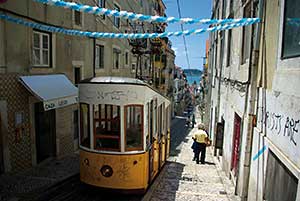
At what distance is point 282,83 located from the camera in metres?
4.33

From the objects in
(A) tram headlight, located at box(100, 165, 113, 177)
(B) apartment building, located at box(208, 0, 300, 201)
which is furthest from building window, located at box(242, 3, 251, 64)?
(A) tram headlight, located at box(100, 165, 113, 177)

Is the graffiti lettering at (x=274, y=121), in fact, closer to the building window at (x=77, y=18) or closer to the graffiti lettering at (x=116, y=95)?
the graffiti lettering at (x=116, y=95)

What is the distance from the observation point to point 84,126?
6672 millimetres

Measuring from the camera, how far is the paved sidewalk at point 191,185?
678cm

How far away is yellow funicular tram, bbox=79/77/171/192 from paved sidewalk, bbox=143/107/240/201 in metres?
0.84

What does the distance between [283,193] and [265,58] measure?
272 centimetres

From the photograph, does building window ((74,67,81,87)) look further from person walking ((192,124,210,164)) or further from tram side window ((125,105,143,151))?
tram side window ((125,105,143,151))

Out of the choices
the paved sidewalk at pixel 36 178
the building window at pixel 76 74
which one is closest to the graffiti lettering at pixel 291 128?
the paved sidewalk at pixel 36 178

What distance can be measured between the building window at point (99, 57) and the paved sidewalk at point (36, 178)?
243 inches

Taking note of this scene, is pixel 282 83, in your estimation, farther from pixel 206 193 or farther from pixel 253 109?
pixel 206 193

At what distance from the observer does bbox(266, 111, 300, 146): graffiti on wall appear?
3.75 meters

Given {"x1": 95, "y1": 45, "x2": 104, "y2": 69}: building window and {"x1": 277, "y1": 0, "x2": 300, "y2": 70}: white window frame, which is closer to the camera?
{"x1": 277, "y1": 0, "x2": 300, "y2": 70}: white window frame

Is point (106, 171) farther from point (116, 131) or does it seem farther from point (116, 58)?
point (116, 58)

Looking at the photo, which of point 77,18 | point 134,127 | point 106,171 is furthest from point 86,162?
point 77,18
